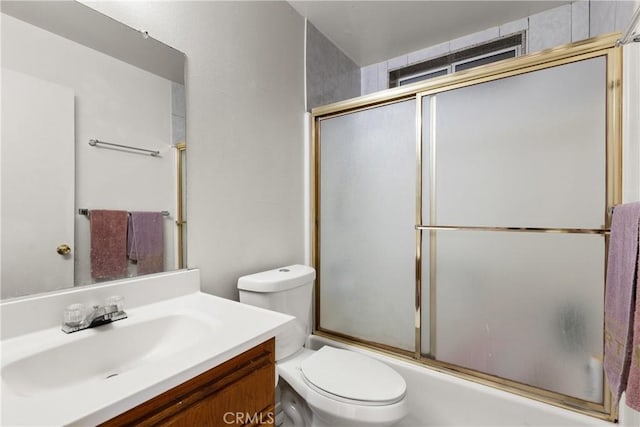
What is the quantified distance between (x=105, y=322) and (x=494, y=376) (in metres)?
1.60

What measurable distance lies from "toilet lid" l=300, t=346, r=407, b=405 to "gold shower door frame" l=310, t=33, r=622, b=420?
0.41m

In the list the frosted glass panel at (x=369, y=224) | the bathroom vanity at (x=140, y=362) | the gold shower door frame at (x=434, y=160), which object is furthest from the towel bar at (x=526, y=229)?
the bathroom vanity at (x=140, y=362)

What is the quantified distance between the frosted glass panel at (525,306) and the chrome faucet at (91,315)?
139cm

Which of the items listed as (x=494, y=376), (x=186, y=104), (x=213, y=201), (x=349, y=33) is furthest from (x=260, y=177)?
(x=494, y=376)

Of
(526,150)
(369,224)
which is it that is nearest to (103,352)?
(369,224)

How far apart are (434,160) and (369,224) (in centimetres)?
51

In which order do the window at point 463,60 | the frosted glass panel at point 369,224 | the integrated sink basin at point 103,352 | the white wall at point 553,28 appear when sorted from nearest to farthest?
the integrated sink basin at point 103,352 < the white wall at point 553,28 < the frosted glass panel at point 369,224 < the window at point 463,60

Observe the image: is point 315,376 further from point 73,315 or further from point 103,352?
point 73,315

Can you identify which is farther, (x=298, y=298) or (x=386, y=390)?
(x=298, y=298)

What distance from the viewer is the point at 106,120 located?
3.39 feet

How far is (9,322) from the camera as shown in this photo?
799 mm

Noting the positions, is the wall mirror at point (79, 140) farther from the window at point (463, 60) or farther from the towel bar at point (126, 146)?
the window at point (463, 60)

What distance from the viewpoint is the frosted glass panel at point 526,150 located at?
1.22 m

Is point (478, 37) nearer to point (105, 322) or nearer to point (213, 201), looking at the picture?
point (213, 201)
